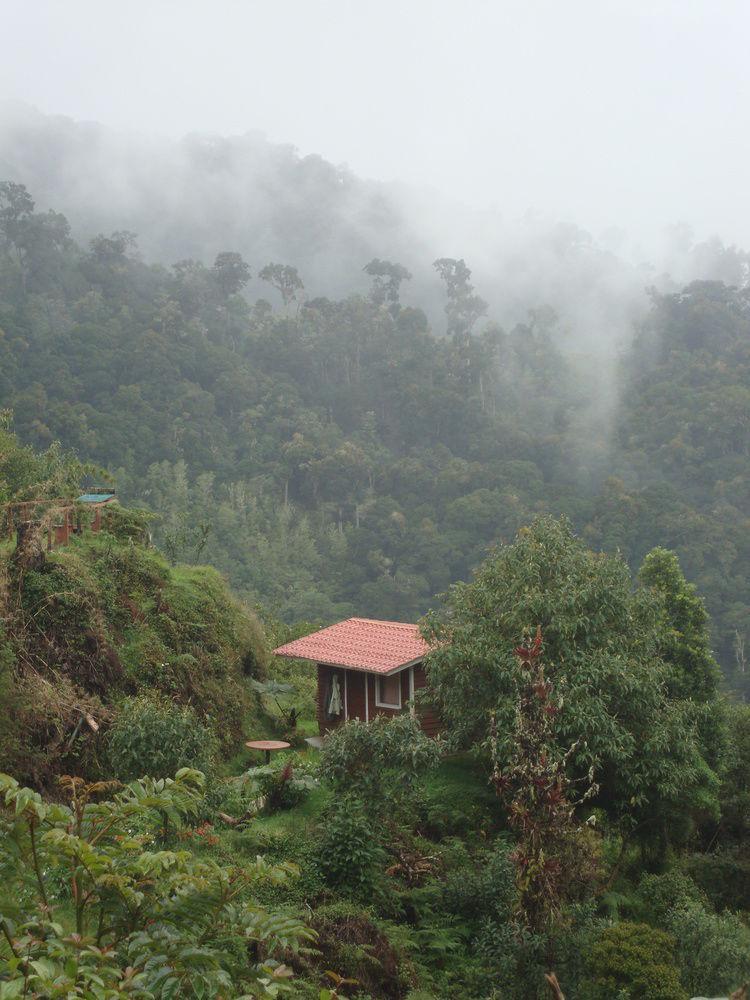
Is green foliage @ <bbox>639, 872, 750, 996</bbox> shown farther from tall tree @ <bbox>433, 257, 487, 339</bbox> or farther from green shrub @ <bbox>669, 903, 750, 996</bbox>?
tall tree @ <bbox>433, 257, 487, 339</bbox>

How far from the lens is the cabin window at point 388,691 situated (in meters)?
18.0

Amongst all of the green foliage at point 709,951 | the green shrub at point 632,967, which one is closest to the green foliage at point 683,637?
the green foliage at point 709,951

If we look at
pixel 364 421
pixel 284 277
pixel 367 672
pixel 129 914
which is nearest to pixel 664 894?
pixel 367 672

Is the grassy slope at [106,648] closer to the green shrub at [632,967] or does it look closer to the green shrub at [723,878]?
the green shrub at [632,967]

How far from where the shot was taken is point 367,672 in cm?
1778

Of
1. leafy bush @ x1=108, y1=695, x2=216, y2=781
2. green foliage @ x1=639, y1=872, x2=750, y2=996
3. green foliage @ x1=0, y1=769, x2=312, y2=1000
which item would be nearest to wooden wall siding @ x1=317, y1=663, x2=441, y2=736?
leafy bush @ x1=108, y1=695, x2=216, y2=781

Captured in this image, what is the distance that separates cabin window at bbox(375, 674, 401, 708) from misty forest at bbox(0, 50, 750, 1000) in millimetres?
63

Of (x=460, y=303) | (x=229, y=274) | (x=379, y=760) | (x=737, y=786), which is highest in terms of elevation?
(x=229, y=274)

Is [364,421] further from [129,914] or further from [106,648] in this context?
[129,914]

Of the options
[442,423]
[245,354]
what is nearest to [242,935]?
[442,423]

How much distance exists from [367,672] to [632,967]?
949 cm

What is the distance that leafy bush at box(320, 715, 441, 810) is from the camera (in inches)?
467

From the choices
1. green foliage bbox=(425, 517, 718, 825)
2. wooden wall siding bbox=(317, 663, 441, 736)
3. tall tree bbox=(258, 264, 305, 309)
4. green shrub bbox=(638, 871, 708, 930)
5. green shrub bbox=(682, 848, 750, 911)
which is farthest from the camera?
tall tree bbox=(258, 264, 305, 309)

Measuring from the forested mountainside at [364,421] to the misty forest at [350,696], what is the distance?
0.90 ft
